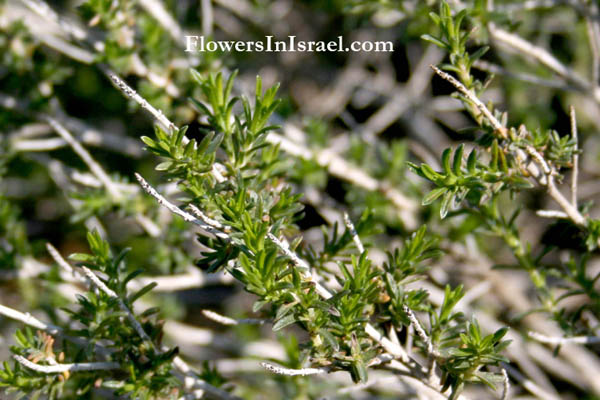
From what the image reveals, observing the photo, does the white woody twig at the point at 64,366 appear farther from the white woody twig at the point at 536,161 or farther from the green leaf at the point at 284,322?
the white woody twig at the point at 536,161

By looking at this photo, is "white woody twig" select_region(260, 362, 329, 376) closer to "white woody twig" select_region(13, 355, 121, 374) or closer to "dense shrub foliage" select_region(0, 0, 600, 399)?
"dense shrub foliage" select_region(0, 0, 600, 399)

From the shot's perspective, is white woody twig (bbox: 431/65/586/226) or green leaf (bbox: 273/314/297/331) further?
white woody twig (bbox: 431/65/586/226)

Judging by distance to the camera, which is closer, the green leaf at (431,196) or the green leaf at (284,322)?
the green leaf at (284,322)

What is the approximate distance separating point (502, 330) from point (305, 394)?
0.91 metres

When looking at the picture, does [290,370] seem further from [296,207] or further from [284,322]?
[296,207]

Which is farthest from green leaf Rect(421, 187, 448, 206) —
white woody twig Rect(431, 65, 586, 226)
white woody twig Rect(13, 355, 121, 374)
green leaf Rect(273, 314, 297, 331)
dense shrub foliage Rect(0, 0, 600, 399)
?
white woody twig Rect(13, 355, 121, 374)

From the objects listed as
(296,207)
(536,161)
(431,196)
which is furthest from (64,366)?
(536,161)

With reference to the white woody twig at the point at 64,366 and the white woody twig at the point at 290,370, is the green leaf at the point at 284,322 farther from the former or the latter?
the white woody twig at the point at 64,366

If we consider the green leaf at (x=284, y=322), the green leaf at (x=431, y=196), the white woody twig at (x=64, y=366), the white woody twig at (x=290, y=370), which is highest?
the green leaf at (x=431, y=196)

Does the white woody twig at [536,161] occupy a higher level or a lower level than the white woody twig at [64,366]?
higher

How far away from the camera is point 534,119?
317cm

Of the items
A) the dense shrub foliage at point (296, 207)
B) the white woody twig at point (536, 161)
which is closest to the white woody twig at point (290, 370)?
the dense shrub foliage at point (296, 207)

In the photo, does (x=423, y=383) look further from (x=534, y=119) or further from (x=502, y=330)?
(x=534, y=119)

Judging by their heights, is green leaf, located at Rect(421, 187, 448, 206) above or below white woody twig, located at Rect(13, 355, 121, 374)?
above
